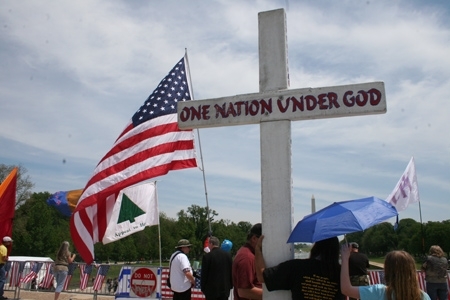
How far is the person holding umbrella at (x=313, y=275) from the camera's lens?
365 cm

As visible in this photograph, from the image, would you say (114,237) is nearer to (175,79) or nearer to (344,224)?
(175,79)

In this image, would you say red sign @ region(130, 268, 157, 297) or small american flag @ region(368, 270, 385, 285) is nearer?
small american flag @ region(368, 270, 385, 285)

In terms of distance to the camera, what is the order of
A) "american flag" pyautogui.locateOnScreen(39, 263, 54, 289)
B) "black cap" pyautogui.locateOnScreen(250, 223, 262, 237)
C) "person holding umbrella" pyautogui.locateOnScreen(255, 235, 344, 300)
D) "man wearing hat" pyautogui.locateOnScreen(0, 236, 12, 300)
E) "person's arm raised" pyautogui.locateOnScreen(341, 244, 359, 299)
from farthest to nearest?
"american flag" pyautogui.locateOnScreen(39, 263, 54, 289), "man wearing hat" pyautogui.locateOnScreen(0, 236, 12, 300), "black cap" pyautogui.locateOnScreen(250, 223, 262, 237), "person holding umbrella" pyautogui.locateOnScreen(255, 235, 344, 300), "person's arm raised" pyautogui.locateOnScreen(341, 244, 359, 299)

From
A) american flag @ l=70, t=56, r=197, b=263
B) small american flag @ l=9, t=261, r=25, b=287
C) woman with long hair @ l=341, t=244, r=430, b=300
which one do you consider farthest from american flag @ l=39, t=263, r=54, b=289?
woman with long hair @ l=341, t=244, r=430, b=300

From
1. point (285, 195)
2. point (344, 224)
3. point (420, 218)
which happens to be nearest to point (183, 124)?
point (285, 195)

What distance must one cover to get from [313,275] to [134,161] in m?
4.62

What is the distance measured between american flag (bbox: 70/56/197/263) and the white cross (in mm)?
3019

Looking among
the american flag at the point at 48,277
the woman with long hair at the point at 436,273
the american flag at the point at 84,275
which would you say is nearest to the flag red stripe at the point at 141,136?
the woman with long hair at the point at 436,273

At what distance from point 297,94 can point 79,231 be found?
17.1ft

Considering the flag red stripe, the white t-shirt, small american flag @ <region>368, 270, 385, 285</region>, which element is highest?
the flag red stripe

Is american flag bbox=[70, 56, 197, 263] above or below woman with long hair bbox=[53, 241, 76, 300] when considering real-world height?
above

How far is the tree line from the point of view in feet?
184

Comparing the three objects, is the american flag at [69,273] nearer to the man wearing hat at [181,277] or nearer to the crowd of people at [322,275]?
the man wearing hat at [181,277]

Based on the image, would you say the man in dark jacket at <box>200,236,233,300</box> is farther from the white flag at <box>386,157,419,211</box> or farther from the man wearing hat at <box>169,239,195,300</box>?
the white flag at <box>386,157,419,211</box>
